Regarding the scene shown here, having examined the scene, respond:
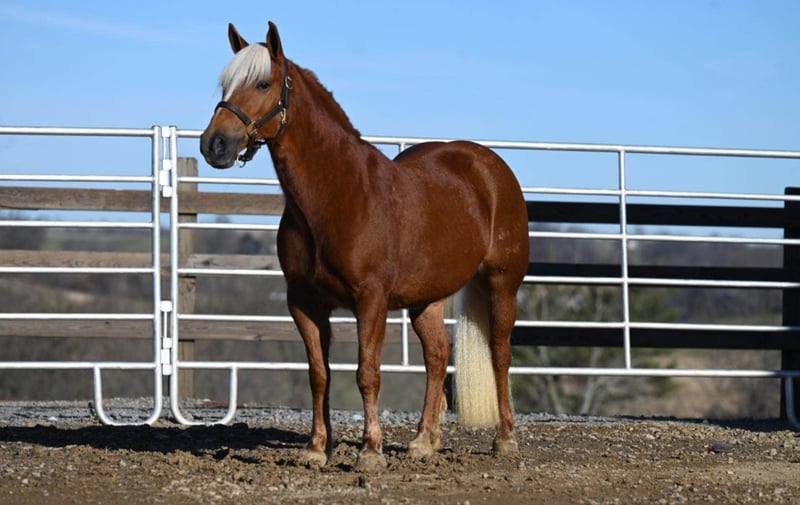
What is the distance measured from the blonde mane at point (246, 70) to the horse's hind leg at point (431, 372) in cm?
181

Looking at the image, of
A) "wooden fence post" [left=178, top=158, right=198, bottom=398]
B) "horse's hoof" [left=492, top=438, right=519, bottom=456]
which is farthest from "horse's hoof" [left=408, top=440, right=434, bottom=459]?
"wooden fence post" [left=178, top=158, right=198, bottom=398]

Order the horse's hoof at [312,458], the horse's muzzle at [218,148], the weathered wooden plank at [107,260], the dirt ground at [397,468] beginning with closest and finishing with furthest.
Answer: the dirt ground at [397,468], the horse's muzzle at [218,148], the horse's hoof at [312,458], the weathered wooden plank at [107,260]

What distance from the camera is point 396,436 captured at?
21.4 ft

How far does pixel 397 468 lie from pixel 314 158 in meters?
1.56

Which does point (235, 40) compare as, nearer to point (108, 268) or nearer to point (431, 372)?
point (431, 372)

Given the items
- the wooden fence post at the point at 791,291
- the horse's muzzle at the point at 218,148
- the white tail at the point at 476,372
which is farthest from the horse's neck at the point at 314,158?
the wooden fence post at the point at 791,291

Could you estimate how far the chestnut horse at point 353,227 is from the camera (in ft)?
16.0

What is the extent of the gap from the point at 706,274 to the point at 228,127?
502 cm

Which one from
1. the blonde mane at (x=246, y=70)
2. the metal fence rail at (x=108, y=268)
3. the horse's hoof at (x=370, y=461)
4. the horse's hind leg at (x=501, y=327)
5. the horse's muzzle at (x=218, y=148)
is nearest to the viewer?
the horse's muzzle at (x=218, y=148)

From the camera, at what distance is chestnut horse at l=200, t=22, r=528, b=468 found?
A: 4.89 meters

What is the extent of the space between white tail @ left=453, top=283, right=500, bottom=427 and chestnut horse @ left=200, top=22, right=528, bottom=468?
0.35 ft

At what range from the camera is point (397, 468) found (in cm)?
514

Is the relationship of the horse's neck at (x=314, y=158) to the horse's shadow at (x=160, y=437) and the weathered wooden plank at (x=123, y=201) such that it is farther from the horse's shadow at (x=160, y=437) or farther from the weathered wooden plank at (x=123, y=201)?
the weathered wooden plank at (x=123, y=201)

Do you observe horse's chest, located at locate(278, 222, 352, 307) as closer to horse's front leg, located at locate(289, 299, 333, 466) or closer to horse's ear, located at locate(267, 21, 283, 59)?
horse's front leg, located at locate(289, 299, 333, 466)
